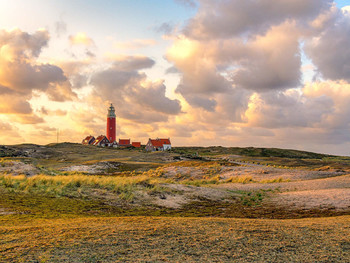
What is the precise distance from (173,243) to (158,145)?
105 meters

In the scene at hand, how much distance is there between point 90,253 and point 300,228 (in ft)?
24.1

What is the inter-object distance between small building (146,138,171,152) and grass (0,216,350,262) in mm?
102298

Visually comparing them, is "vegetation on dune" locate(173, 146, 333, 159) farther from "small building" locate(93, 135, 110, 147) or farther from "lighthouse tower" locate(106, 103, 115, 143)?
"small building" locate(93, 135, 110, 147)

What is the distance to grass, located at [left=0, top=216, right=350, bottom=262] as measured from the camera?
312 inches

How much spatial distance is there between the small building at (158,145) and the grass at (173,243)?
10230 cm

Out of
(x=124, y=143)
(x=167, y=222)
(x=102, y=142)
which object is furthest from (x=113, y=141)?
(x=167, y=222)

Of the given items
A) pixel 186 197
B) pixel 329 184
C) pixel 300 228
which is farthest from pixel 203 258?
pixel 329 184

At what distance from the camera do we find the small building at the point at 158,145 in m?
114

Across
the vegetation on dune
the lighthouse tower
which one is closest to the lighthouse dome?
the lighthouse tower

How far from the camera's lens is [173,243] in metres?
8.92

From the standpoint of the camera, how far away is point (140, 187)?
24.4 meters

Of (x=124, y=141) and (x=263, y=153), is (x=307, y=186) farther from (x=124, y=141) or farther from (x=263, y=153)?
(x=124, y=141)

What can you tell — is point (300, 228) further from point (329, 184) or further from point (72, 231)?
point (329, 184)

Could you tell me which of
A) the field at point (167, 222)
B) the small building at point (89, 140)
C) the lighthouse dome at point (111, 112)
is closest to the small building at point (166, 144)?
the lighthouse dome at point (111, 112)
